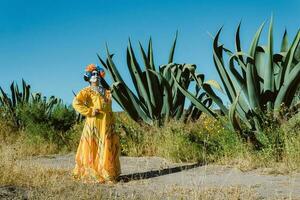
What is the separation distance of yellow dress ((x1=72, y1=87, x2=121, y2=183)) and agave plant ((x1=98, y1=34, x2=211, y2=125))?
401cm

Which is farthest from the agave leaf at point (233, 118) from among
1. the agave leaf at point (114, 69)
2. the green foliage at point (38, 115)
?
the green foliage at point (38, 115)

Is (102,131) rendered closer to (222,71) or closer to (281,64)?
(222,71)

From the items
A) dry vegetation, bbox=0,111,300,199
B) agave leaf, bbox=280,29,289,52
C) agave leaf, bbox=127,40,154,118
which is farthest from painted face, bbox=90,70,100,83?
agave leaf, bbox=127,40,154,118

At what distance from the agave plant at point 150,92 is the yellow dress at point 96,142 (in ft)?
13.2

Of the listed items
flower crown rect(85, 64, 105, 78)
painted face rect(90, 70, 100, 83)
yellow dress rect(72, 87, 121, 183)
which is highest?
flower crown rect(85, 64, 105, 78)

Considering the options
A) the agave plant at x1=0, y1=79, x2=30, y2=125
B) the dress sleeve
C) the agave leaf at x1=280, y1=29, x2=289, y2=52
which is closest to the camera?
the dress sleeve

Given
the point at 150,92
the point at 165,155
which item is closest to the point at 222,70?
the point at 165,155

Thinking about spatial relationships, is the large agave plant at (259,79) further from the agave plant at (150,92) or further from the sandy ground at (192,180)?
the agave plant at (150,92)

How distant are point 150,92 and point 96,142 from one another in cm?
442

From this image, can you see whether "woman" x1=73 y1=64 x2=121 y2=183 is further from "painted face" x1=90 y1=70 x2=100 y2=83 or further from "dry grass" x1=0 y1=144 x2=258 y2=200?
"dry grass" x1=0 y1=144 x2=258 y2=200

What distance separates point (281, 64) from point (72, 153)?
602cm

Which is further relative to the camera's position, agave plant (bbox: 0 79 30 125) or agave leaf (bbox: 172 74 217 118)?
agave plant (bbox: 0 79 30 125)

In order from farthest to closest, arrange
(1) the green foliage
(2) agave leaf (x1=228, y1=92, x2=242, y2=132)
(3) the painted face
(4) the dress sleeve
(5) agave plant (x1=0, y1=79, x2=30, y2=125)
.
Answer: (5) agave plant (x1=0, y1=79, x2=30, y2=125) → (1) the green foliage → (2) agave leaf (x1=228, y1=92, x2=242, y2=132) → (3) the painted face → (4) the dress sleeve

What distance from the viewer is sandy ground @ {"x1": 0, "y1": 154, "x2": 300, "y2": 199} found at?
23.3 feet
